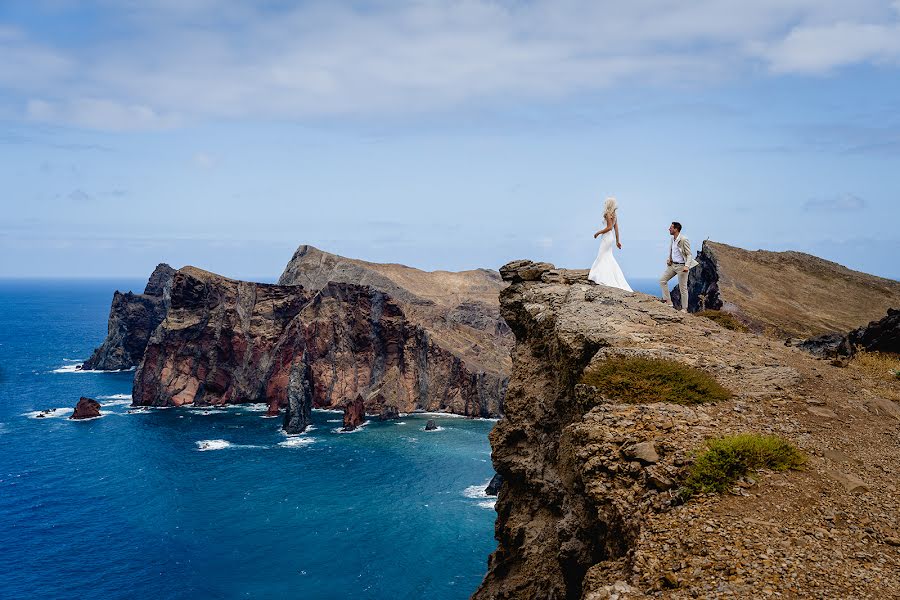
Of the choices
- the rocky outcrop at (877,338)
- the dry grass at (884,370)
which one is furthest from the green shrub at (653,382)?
the rocky outcrop at (877,338)

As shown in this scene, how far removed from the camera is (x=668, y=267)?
24156mm

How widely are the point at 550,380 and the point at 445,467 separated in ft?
214

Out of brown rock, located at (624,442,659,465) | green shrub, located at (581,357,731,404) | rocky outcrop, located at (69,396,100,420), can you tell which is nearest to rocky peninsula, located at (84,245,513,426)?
rocky outcrop, located at (69,396,100,420)

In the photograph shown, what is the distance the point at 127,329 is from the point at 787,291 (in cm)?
15194

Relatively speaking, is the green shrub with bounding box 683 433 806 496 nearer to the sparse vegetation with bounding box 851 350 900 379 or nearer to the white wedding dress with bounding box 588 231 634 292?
the sparse vegetation with bounding box 851 350 900 379

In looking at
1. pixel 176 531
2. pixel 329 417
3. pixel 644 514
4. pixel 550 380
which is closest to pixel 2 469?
pixel 176 531

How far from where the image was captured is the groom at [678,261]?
23219 mm

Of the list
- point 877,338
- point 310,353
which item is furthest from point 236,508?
point 877,338

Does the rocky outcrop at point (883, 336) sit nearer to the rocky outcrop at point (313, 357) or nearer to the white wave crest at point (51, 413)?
the rocky outcrop at point (313, 357)

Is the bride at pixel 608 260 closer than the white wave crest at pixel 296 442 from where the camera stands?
Yes

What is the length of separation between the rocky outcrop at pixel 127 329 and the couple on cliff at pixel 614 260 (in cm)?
14684

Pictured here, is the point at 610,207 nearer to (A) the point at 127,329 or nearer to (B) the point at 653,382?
(B) the point at 653,382

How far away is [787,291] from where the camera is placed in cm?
6253

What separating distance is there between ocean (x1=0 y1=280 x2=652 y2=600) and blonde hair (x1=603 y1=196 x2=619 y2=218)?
117 ft
